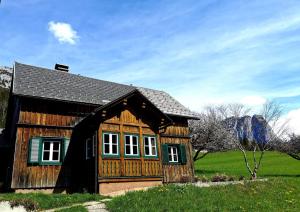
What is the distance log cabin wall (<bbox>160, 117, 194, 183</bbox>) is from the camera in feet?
70.2

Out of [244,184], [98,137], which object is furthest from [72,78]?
[244,184]

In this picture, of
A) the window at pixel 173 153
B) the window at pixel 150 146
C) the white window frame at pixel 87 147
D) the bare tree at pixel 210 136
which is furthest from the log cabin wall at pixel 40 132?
the bare tree at pixel 210 136

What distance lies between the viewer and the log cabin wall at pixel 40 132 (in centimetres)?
1673

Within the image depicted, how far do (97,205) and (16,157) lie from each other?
23.3 feet

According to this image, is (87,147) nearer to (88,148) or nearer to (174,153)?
(88,148)

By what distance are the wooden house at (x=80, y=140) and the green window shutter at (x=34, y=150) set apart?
6cm

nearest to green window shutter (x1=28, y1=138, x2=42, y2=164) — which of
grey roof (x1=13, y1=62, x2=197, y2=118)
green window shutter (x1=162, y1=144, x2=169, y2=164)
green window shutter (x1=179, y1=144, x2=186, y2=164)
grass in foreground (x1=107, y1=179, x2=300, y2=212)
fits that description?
grey roof (x1=13, y1=62, x2=197, y2=118)

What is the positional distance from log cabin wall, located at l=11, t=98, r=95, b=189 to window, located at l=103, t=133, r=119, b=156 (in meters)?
3.12

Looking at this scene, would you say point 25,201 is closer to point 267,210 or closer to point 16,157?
point 16,157

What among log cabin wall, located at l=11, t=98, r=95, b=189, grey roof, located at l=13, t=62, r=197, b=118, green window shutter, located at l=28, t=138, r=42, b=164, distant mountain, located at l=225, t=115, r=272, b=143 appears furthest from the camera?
distant mountain, located at l=225, t=115, r=272, b=143

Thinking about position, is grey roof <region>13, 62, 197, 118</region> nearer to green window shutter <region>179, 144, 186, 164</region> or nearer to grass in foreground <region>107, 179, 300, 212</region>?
green window shutter <region>179, 144, 186, 164</region>

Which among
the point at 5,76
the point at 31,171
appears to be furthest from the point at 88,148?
the point at 5,76

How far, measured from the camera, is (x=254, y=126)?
4156 centimetres

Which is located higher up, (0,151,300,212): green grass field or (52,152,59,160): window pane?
(52,152,59,160): window pane
